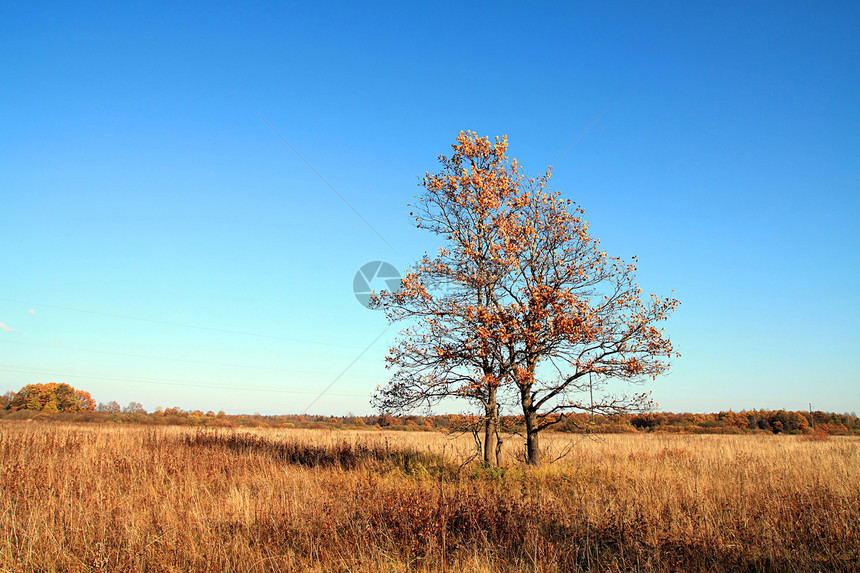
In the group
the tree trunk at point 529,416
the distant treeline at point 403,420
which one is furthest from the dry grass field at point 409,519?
the distant treeline at point 403,420

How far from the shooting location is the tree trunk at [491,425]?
12391mm

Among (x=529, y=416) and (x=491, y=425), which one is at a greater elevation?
(x=529, y=416)

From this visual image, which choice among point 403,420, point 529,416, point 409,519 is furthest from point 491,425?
point 403,420

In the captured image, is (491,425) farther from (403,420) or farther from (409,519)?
(403,420)

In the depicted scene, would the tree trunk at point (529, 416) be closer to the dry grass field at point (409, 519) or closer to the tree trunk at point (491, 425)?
the dry grass field at point (409, 519)

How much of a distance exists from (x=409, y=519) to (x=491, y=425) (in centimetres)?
602

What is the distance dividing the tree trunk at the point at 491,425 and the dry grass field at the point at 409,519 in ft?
2.45

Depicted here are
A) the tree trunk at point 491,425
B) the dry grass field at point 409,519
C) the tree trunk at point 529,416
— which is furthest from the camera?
the tree trunk at point 529,416

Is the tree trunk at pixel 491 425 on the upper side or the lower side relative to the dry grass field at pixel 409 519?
upper

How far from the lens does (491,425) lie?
489 inches

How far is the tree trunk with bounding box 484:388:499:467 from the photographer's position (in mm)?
12391

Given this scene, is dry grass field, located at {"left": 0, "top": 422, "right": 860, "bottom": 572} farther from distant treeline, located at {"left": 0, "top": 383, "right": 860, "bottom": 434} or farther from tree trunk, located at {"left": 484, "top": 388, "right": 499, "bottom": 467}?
distant treeline, located at {"left": 0, "top": 383, "right": 860, "bottom": 434}

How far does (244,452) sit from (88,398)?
129449mm

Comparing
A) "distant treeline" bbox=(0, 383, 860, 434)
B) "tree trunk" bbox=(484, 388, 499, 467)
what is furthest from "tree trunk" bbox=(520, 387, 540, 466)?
"distant treeline" bbox=(0, 383, 860, 434)
